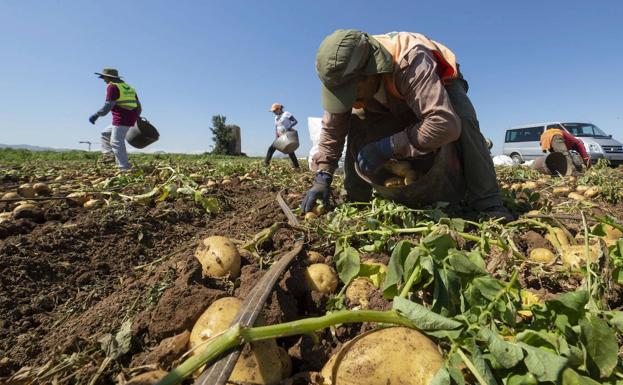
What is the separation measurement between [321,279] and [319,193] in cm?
148

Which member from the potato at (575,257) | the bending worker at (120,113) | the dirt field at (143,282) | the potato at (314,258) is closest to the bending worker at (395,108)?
the dirt field at (143,282)

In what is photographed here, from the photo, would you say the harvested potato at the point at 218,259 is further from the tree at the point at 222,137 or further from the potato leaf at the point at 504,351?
the tree at the point at 222,137

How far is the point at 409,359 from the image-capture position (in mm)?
1051

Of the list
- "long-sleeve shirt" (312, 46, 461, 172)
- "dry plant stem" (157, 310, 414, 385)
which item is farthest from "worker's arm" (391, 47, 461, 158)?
"dry plant stem" (157, 310, 414, 385)

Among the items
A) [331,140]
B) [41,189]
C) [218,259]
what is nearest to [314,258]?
[218,259]

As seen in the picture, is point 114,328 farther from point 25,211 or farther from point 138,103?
point 138,103

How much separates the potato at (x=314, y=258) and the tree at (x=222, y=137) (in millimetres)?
25270

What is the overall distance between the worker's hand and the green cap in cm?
67

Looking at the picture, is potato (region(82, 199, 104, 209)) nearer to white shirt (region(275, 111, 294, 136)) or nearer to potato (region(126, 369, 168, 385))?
potato (region(126, 369, 168, 385))

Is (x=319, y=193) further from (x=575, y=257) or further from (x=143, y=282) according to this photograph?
(x=575, y=257)

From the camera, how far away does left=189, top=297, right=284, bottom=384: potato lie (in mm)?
1095

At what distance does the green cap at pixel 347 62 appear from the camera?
2.45 metres

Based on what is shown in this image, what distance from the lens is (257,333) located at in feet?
3.22

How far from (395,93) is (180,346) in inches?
83.9
